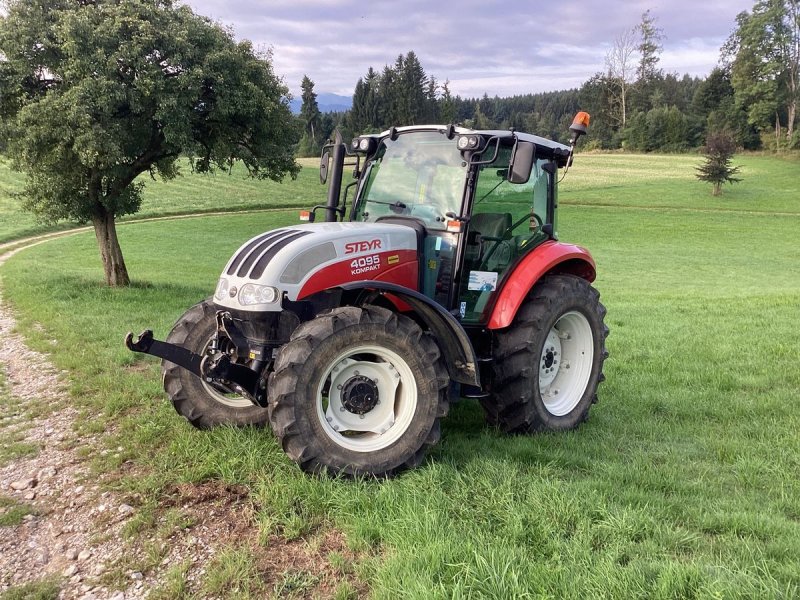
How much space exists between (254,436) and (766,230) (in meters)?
34.1

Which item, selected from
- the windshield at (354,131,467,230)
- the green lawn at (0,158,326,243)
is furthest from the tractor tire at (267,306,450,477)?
the green lawn at (0,158,326,243)

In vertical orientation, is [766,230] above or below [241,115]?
below

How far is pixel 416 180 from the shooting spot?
4.81 m

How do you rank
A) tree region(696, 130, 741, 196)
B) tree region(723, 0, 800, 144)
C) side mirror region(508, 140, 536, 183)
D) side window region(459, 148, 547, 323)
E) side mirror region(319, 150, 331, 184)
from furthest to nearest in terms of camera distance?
tree region(723, 0, 800, 144) → tree region(696, 130, 741, 196) → side mirror region(319, 150, 331, 184) → side window region(459, 148, 547, 323) → side mirror region(508, 140, 536, 183)

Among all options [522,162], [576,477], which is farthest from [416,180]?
[576,477]

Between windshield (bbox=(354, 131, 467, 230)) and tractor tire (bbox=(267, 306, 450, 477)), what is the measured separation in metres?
1.20

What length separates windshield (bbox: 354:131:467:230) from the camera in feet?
15.2

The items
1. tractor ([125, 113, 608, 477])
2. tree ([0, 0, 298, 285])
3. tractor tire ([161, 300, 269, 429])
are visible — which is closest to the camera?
tractor ([125, 113, 608, 477])

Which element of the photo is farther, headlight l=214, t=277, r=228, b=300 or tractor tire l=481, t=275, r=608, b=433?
tractor tire l=481, t=275, r=608, b=433

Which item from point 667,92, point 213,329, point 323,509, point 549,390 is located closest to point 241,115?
point 213,329

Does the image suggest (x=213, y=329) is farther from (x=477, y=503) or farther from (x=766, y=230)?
(x=766, y=230)

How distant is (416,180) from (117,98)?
7665 millimetres

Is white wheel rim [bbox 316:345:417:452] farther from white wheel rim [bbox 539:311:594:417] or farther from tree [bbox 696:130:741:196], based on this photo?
tree [bbox 696:130:741:196]

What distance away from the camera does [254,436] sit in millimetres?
4336
